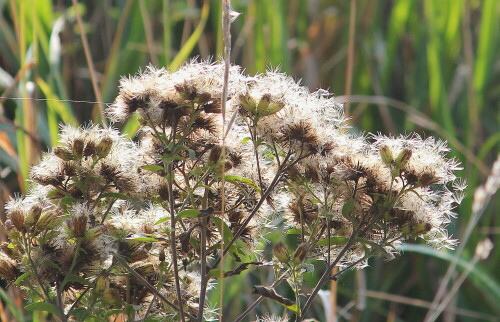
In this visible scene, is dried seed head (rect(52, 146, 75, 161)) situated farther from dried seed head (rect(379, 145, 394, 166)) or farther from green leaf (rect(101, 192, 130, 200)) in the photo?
dried seed head (rect(379, 145, 394, 166))

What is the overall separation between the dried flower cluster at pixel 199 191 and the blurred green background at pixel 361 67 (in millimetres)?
819

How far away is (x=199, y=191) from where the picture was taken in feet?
2.73

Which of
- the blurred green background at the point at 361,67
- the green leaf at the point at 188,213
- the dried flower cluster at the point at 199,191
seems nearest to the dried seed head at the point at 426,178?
the dried flower cluster at the point at 199,191

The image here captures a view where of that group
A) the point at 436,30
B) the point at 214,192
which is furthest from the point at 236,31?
the point at 214,192

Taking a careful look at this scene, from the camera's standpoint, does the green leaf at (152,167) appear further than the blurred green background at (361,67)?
No

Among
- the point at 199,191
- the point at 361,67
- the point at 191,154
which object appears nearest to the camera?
the point at 191,154

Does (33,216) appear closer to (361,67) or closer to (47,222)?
(47,222)

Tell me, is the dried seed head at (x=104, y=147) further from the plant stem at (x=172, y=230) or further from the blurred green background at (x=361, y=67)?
the blurred green background at (x=361, y=67)

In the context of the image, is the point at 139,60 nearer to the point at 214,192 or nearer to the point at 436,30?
the point at 436,30

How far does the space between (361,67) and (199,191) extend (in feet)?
5.64

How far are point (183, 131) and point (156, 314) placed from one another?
8.1 inches

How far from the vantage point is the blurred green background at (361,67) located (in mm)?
1881

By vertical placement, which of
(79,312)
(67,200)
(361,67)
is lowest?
(79,312)

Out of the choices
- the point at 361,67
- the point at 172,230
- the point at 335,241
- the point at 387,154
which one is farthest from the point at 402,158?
the point at 361,67
